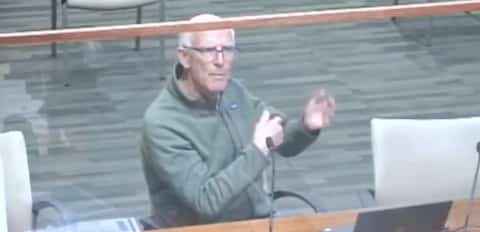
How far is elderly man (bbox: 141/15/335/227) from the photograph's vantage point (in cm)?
271

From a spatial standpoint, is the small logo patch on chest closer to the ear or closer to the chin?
the chin

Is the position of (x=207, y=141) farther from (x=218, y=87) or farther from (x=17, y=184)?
(x=17, y=184)

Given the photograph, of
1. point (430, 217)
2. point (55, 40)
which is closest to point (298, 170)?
point (430, 217)

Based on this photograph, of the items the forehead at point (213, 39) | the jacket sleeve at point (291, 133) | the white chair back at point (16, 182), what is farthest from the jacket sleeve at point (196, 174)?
the white chair back at point (16, 182)

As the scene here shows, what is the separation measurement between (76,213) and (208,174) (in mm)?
549

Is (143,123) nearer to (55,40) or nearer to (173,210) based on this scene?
(173,210)

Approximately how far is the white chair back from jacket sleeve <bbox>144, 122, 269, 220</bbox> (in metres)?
0.34

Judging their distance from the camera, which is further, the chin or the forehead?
the chin

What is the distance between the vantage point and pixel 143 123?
2838 millimetres

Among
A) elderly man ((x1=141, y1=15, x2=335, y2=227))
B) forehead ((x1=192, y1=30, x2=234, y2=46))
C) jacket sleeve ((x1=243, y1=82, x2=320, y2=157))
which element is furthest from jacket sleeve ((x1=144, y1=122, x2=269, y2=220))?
forehead ((x1=192, y1=30, x2=234, y2=46))

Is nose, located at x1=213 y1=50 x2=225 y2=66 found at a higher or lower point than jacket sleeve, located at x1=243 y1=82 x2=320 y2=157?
higher

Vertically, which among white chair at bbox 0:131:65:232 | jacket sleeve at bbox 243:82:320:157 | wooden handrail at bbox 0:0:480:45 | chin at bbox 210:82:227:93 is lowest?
white chair at bbox 0:131:65:232

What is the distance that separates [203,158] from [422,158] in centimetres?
60

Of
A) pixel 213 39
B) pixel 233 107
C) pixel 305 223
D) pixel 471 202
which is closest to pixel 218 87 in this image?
pixel 233 107
